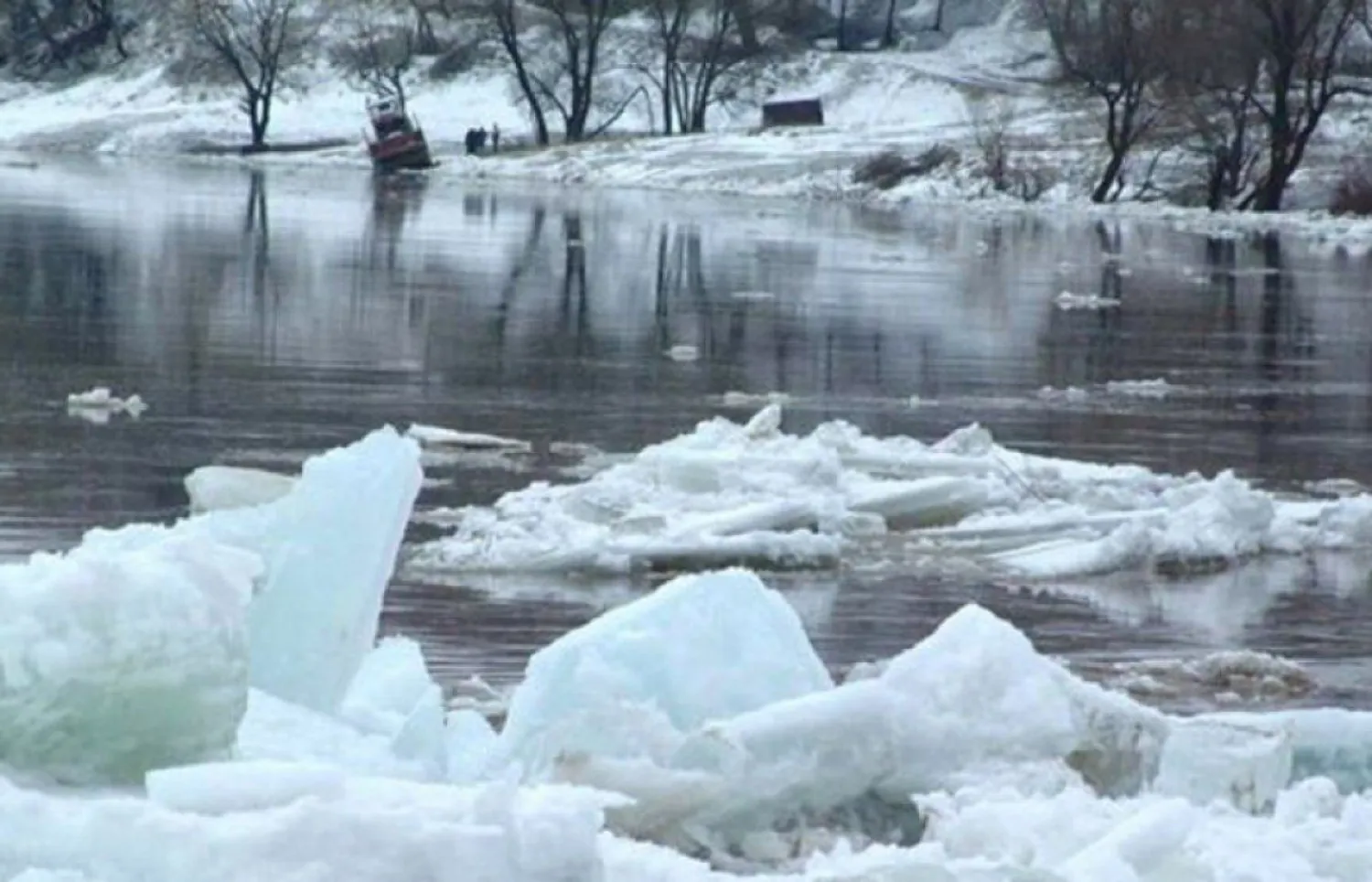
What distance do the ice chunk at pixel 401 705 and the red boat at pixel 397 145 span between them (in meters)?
66.7

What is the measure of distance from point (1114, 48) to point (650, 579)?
55.8m

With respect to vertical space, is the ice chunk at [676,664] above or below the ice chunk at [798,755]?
above

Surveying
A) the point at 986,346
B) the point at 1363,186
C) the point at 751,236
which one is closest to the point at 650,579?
the point at 986,346

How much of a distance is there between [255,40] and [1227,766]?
8969 cm

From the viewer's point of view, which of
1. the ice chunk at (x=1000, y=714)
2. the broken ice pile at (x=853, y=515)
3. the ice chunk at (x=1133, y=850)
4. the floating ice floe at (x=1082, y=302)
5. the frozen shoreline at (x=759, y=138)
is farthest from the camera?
the frozen shoreline at (x=759, y=138)

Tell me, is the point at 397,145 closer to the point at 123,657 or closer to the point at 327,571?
the point at 327,571

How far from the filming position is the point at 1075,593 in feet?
36.8

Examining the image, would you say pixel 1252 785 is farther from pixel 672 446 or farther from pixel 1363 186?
pixel 1363 186

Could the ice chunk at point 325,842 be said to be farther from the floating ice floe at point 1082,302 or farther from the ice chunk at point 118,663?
the floating ice floe at point 1082,302

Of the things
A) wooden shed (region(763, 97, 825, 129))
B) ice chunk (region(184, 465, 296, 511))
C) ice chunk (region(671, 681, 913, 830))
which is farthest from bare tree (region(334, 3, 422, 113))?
ice chunk (region(671, 681, 913, 830))

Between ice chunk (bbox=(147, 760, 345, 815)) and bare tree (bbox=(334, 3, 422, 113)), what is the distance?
83659mm

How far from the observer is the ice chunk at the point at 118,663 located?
18.5 ft

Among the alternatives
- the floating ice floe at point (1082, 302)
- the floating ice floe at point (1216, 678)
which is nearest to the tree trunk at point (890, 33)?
the floating ice floe at point (1082, 302)

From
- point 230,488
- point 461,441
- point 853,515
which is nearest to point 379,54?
point 461,441
